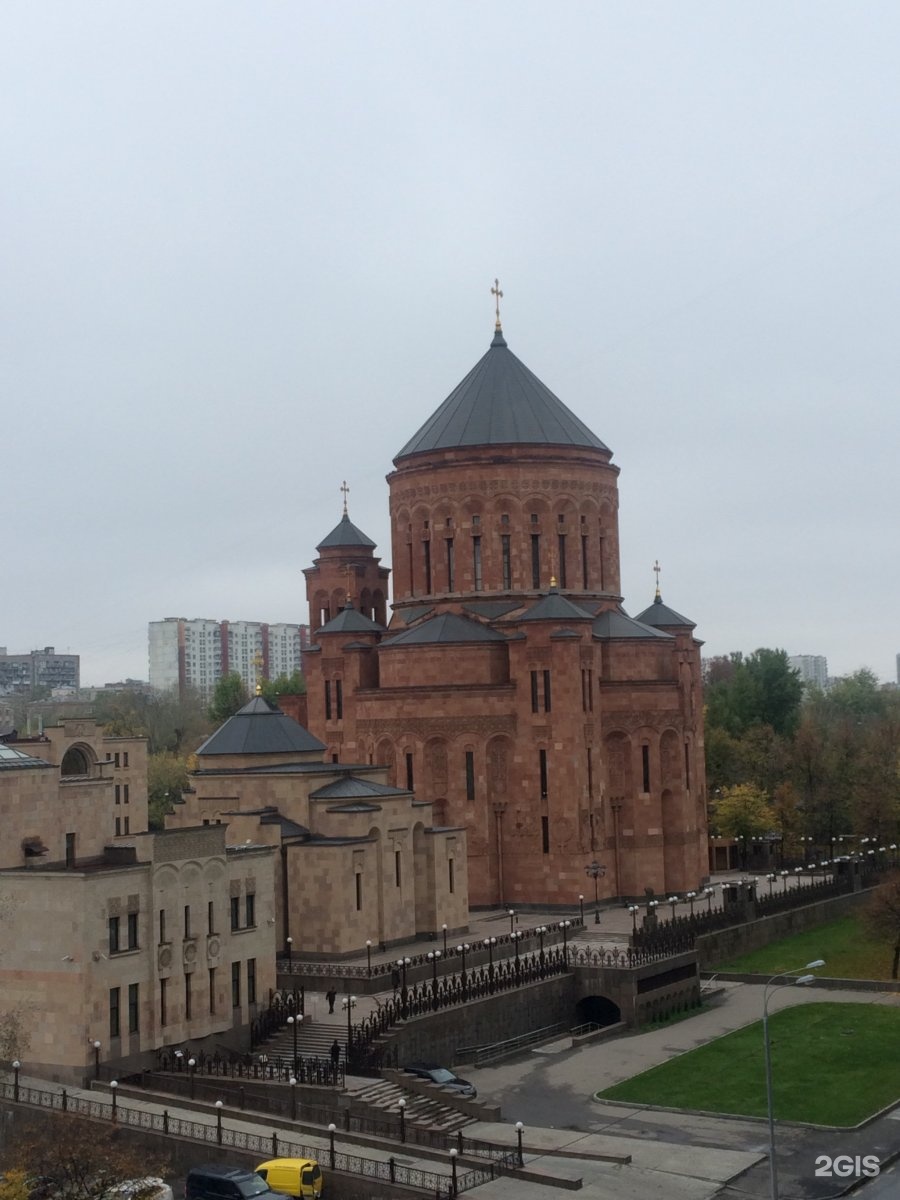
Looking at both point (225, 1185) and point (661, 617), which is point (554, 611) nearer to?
point (661, 617)

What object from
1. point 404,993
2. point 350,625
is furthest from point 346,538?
point 404,993

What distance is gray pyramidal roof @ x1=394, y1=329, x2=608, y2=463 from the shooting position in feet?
207

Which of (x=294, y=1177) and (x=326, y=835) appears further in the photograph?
(x=326, y=835)

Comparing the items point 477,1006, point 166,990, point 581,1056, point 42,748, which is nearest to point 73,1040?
point 166,990

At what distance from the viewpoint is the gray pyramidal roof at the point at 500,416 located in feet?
207

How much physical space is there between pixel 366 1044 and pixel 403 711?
22.1 meters

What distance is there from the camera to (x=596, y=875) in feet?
183

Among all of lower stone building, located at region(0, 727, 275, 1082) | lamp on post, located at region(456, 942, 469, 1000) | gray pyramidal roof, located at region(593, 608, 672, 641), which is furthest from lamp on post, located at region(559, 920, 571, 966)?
gray pyramidal roof, located at region(593, 608, 672, 641)

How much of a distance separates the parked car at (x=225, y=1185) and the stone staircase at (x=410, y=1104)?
4973mm

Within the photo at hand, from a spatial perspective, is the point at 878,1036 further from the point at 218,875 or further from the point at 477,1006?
the point at 218,875

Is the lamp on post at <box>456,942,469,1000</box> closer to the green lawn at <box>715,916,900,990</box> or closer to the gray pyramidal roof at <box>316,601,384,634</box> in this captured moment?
the green lawn at <box>715,916,900,990</box>

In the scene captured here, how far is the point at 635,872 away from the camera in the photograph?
58.4 metres

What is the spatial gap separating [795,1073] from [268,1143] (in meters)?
15.4
